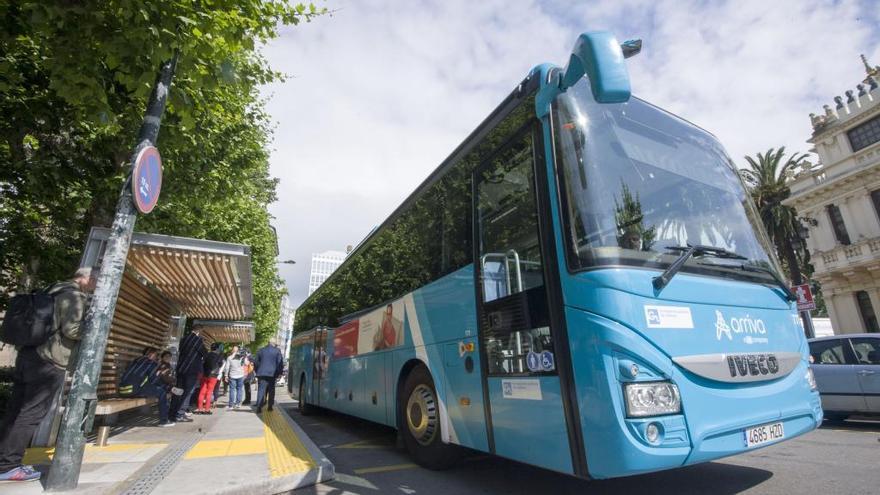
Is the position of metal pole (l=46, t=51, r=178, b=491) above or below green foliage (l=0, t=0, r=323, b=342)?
below

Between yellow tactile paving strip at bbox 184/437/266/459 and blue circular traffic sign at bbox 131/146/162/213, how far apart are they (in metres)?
3.18

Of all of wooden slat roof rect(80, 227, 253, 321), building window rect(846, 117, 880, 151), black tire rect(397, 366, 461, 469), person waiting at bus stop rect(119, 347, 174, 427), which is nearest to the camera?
black tire rect(397, 366, 461, 469)

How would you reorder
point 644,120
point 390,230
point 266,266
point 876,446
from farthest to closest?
point 266,266
point 390,230
point 876,446
point 644,120

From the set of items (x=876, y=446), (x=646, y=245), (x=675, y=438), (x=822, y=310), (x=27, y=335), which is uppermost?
(x=822, y=310)

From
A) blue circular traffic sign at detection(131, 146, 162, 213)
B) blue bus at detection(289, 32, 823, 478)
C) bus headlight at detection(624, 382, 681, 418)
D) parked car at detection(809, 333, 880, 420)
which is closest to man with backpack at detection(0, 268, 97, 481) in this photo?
blue circular traffic sign at detection(131, 146, 162, 213)

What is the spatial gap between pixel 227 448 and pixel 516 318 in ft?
15.6

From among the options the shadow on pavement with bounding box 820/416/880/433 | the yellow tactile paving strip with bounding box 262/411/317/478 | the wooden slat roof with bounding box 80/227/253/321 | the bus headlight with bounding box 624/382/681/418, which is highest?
the wooden slat roof with bounding box 80/227/253/321

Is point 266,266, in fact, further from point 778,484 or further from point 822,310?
point 822,310

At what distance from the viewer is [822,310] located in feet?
167

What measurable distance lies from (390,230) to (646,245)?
170 inches

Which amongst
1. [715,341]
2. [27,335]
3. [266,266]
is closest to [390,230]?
[27,335]

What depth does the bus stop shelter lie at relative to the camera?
22.0ft

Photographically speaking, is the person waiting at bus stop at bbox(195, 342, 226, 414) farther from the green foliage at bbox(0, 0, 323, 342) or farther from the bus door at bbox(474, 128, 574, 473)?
the bus door at bbox(474, 128, 574, 473)

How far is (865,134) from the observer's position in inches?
1012
